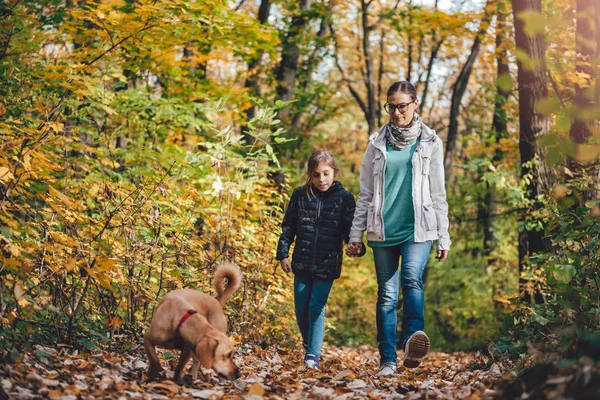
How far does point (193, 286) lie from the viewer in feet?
21.9

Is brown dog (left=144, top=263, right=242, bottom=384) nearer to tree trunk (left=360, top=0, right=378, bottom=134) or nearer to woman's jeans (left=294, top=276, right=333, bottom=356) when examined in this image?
woman's jeans (left=294, top=276, right=333, bottom=356)

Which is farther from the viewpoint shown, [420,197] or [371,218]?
[371,218]

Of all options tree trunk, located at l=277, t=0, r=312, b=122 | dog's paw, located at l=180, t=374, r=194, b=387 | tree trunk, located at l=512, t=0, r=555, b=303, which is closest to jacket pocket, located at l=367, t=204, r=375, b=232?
dog's paw, located at l=180, t=374, r=194, b=387

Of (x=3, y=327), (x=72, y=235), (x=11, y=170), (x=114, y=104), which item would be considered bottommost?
(x=3, y=327)

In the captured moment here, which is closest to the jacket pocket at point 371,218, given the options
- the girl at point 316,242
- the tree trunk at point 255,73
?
the girl at point 316,242

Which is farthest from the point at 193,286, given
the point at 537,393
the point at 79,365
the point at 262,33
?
the point at 262,33

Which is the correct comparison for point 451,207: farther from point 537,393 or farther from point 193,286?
point 537,393

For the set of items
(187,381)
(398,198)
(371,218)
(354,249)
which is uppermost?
(398,198)

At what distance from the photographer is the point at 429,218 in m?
5.61

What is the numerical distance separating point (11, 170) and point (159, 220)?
1.62 metres

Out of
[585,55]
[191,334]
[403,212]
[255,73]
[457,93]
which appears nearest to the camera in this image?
[191,334]

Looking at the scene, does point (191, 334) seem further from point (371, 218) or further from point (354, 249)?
point (371, 218)

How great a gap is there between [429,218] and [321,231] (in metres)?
1.02

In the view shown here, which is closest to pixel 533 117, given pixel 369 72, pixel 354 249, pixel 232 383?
pixel 354 249
